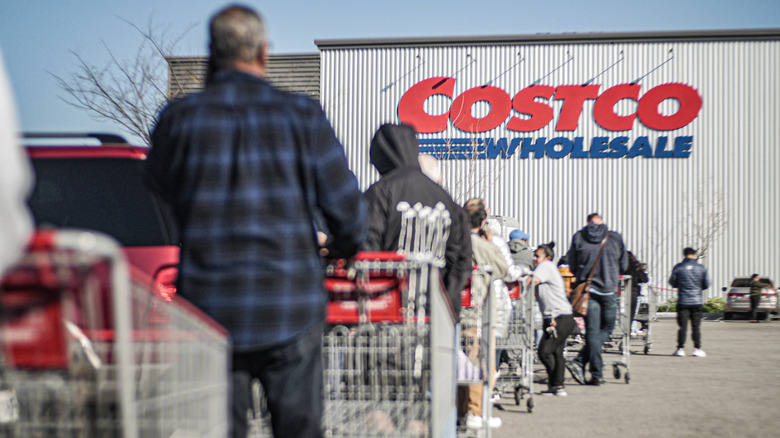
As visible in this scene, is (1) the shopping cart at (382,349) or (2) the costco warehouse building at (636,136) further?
(2) the costco warehouse building at (636,136)

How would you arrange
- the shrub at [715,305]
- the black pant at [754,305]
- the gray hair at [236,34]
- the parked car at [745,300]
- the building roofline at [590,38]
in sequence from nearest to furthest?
1. the gray hair at [236,34]
2. the black pant at [754,305]
3. the parked car at [745,300]
4. the shrub at [715,305]
5. the building roofline at [590,38]

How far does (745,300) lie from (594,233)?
62.6 feet

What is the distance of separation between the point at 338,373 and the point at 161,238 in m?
2.04

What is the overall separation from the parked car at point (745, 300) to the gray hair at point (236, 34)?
93.3 ft

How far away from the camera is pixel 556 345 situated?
10.3m

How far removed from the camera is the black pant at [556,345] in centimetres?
1021

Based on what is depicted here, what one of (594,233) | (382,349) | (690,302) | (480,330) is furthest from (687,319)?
(382,349)

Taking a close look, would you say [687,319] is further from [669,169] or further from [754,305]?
[669,169]

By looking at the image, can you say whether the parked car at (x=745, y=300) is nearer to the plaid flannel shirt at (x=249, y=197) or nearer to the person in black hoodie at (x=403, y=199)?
the person in black hoodie at (x=403, y=199)

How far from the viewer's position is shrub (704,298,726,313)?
31781mm

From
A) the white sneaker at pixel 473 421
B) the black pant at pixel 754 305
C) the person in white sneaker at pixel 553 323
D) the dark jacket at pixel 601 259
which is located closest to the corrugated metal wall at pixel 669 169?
the black pant at pixel 754 305

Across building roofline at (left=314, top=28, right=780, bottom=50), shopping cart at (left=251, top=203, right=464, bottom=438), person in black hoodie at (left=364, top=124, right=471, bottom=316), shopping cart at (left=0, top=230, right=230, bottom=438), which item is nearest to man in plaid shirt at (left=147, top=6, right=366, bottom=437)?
shopping cart at (left=0, top=230, right=230, bottom=438)

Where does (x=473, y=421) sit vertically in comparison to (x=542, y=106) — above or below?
below

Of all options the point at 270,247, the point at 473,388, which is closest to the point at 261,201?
the point at 270,247
